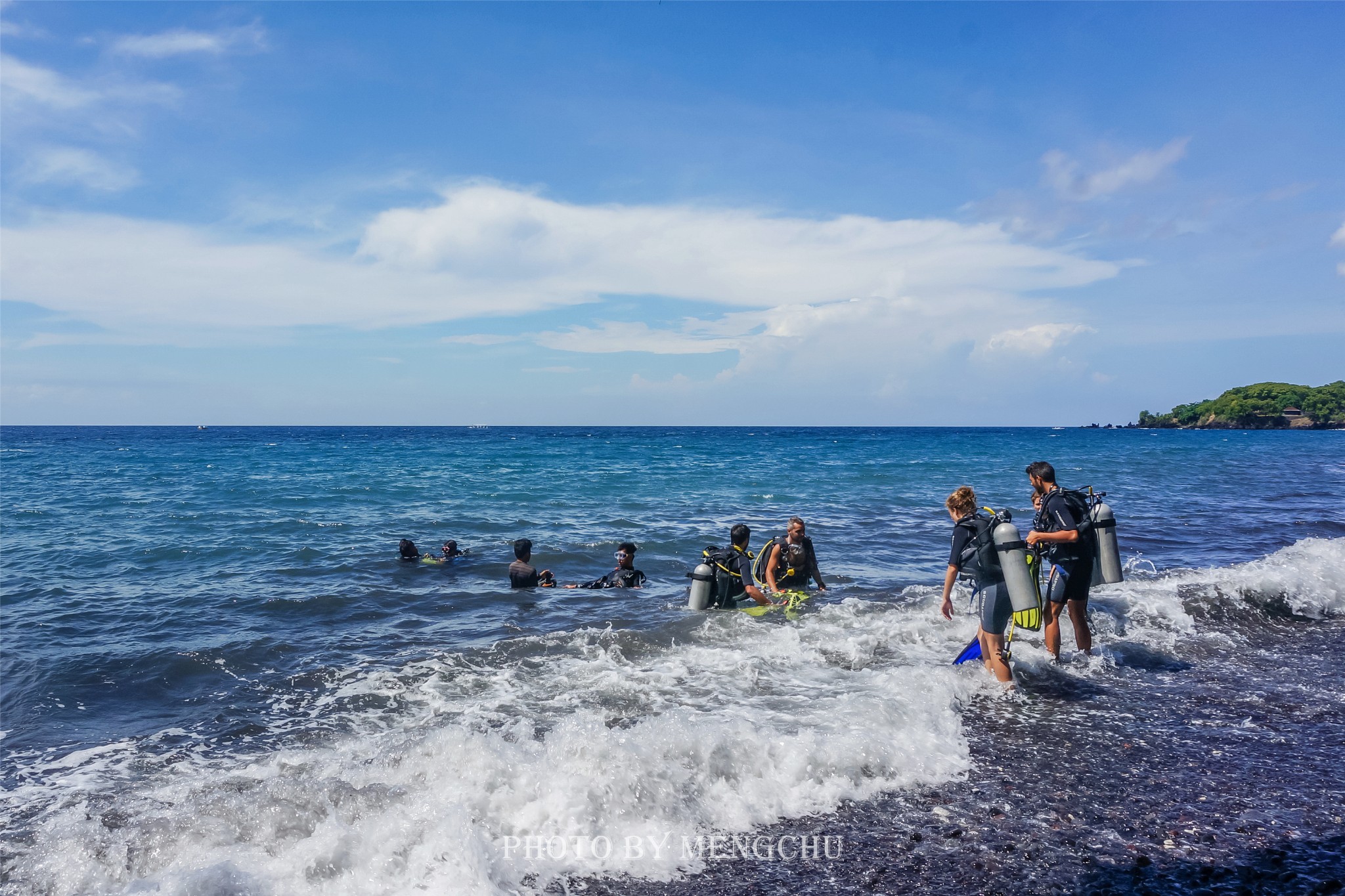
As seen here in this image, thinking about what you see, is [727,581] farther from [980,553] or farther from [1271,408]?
[1271,408]

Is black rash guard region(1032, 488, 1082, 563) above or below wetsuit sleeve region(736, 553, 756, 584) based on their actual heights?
above

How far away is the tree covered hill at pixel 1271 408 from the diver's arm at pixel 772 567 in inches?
6279

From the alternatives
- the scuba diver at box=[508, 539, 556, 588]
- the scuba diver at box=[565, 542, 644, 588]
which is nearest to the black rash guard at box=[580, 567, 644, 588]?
the scuba diver at box=[565, 542, 644, 588]

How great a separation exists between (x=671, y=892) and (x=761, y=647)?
4918mm

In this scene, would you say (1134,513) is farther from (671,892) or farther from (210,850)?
(210,850)

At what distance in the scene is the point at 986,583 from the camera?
7582 millimetres

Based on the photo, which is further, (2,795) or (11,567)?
(11,567)

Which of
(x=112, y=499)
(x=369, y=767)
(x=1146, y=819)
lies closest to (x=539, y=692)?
(x=369, y=767)

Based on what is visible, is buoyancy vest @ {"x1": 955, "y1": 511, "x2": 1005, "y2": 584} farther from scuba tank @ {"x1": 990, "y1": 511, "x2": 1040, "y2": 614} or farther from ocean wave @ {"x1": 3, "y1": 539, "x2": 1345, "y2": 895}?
ocean wave @ {"x1": 3, "y1": 539, "x2": 1345, "y2": 895}

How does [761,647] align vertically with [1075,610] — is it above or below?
below

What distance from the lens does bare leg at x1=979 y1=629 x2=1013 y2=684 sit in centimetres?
746

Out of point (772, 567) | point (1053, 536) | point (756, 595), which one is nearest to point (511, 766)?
point (756, 595)

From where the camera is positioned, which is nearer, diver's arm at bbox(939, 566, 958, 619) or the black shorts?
diver's arm at bbox(939, 566, 958, 619)

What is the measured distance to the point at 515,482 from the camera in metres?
32.8
